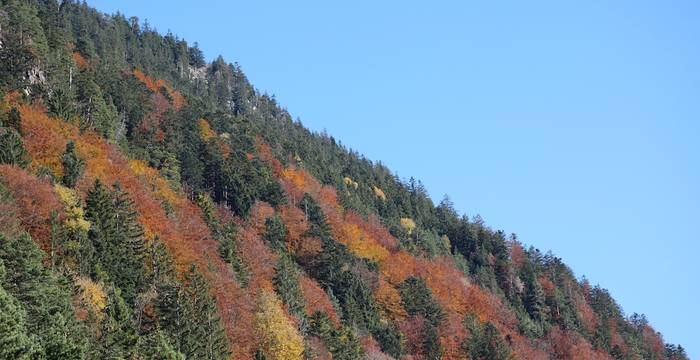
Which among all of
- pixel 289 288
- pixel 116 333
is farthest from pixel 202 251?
pixel 116 333

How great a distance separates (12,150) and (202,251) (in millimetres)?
23770

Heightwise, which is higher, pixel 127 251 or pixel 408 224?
pixel 408 224

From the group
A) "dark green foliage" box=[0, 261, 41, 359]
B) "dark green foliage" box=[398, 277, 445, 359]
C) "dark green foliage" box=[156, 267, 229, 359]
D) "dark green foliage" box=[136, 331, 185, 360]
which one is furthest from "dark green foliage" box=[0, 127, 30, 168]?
"dark green foliage" box=[398, 277, 445, 359]

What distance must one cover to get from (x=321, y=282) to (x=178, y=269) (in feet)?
132

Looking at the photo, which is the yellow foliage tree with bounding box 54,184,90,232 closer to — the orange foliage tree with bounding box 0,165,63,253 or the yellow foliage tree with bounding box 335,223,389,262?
the orange foliage tree with bounding box 0,165,63,253

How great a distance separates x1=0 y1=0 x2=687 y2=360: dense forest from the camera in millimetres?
68688

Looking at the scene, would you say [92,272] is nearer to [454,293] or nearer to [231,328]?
[231,328]

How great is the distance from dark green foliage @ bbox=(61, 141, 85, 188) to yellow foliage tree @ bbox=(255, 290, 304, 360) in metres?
24.9

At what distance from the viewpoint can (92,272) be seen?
2985 inches

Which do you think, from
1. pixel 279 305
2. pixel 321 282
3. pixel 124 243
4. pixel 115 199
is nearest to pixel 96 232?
pixel 124 243

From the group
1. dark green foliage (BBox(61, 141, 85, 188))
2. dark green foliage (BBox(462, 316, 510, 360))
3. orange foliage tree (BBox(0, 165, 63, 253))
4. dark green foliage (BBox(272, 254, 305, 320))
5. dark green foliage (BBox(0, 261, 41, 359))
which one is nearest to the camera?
dark green foliage (BBox(0, 261, 41, 359))

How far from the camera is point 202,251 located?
99188mm

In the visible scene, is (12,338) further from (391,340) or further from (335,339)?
(391,340)

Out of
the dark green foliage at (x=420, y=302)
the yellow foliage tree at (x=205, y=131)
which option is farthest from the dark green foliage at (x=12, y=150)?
the dark green foliage at (x=420, y=302)
